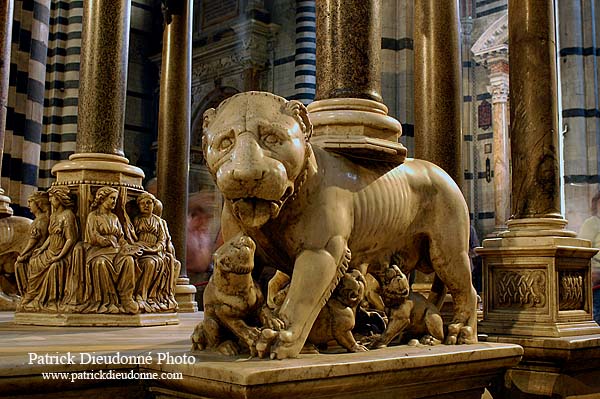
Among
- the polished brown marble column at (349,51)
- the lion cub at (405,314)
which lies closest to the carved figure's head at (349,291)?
the lion cub at (405,314)

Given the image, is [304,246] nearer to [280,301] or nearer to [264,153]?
[280,301]

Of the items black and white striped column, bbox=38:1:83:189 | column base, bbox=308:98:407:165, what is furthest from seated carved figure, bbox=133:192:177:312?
black and white striped column, bbox=38:1:83:189

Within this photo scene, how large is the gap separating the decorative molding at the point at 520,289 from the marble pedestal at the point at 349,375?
1476mm

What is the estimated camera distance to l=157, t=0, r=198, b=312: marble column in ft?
24.2

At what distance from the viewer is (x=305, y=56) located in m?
13.2

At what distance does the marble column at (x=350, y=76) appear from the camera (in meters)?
3.16

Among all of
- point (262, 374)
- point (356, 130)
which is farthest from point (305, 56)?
point (262, 374)

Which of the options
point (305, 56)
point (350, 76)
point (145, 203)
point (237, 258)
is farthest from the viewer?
point (305, 56)

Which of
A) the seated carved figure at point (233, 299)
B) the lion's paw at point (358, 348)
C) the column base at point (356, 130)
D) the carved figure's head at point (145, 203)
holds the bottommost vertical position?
the lion's paw at point (358, 348)

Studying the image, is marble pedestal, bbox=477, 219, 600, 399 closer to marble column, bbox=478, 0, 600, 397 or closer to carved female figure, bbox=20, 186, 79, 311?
marble column, bbox=478, 0, 600, 397

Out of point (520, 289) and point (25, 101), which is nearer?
point (520, 289)

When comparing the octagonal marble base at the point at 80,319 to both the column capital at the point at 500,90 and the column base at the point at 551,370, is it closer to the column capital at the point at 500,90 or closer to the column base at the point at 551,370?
the column base at the point at 551,370

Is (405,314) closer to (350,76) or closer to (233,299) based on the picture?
(233,299)

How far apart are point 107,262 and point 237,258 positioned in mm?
2482
